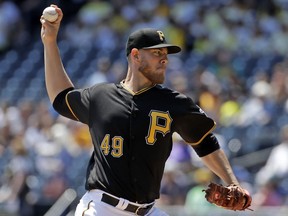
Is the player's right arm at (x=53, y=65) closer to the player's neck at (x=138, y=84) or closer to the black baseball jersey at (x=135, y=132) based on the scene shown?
the black baseball jersey at (x=135, y=132)

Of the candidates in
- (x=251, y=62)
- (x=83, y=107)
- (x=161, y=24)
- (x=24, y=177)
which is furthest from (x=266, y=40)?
(x=83, y=107)

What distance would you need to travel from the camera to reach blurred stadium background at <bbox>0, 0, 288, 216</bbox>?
30.7 ft

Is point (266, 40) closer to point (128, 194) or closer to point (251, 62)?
point (251, 62)

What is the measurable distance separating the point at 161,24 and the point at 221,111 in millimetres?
3570

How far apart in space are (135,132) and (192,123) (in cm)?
34

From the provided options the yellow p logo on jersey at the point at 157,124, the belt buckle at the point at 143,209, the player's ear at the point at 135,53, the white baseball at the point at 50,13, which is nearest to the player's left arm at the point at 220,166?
the yellow p logo on jersey at the point at 157,124

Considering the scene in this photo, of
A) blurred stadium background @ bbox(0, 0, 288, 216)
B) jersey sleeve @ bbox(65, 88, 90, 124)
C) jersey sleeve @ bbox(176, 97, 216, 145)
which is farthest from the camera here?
blurred stadium background @ bbox(0, 0, 288, 216)

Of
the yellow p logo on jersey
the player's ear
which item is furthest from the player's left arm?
the player's ear

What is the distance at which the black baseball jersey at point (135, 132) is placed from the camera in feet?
15.2

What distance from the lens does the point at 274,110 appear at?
1041 centimetres

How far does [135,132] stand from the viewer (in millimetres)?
4676

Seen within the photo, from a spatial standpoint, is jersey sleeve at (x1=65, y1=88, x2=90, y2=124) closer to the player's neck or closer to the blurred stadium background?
the player's neck

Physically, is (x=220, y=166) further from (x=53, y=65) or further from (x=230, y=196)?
(x=53, y=65)

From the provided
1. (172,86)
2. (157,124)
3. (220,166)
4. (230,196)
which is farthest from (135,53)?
(172,86)
